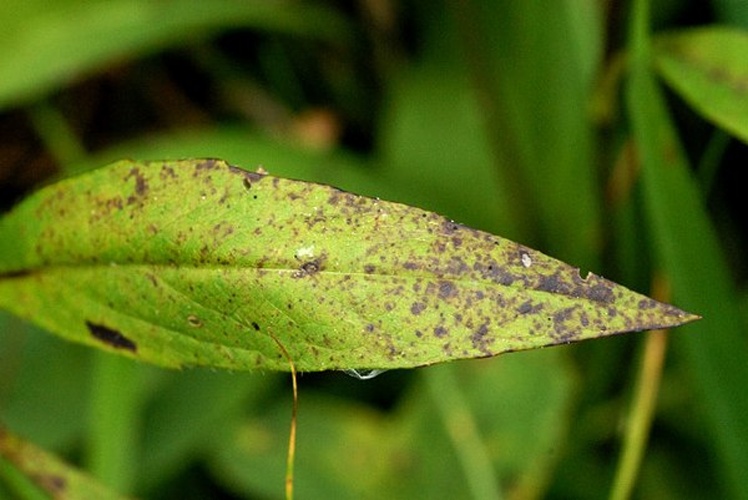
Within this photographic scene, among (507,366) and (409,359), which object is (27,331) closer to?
(507,366)

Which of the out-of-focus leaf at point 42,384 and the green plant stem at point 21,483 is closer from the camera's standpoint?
the green plant stem at point 21,483

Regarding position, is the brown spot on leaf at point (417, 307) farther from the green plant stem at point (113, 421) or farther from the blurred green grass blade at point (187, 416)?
the blurred green grass blade at point (187, 416)

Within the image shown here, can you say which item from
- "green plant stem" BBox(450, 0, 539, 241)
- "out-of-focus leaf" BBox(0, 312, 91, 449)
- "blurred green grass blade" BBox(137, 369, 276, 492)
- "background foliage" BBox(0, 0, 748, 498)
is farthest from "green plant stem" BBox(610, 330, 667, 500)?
"out-of-focus leaf" BBox(0, 312, 91, 449)

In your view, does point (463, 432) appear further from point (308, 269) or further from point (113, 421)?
point (308, 269)

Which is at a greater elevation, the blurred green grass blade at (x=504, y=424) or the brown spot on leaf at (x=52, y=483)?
the brown spot on leaf at (x=52, y=483)

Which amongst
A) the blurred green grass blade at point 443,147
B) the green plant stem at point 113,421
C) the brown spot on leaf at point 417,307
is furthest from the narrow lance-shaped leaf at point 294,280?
the blurred green grass blade at point 443,147

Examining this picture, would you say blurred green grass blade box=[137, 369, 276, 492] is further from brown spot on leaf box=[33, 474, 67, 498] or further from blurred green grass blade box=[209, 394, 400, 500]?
brown spot on leaf box=[33, 474, 67, 498]
